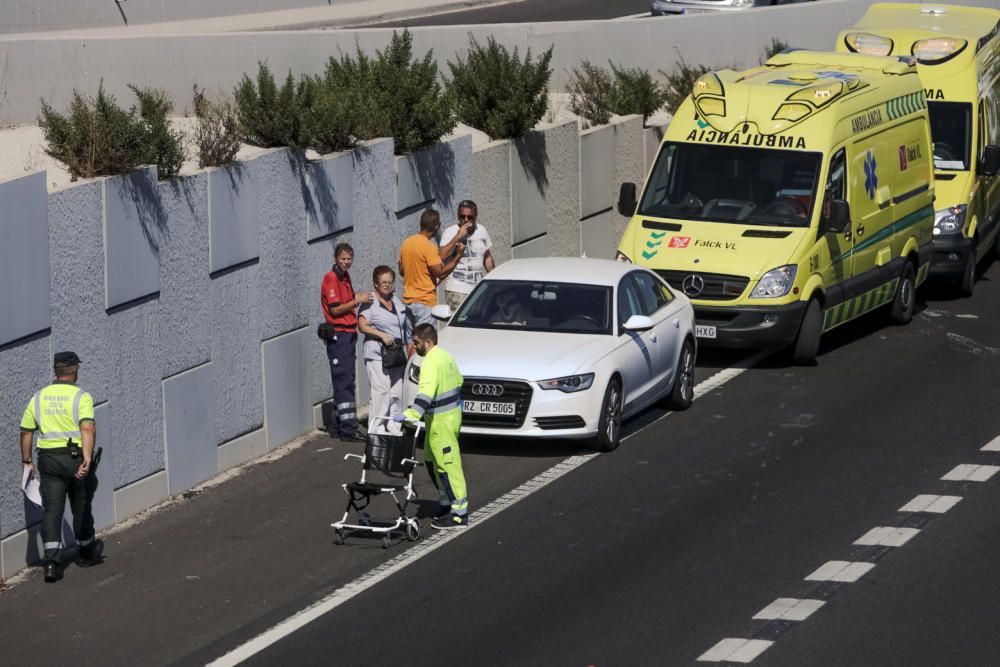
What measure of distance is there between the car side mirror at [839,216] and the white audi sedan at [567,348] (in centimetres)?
223

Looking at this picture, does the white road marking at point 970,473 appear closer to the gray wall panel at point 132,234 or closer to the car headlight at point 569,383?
the car headlight at point 569,383

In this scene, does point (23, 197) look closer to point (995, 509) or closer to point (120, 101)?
point (995, 509)

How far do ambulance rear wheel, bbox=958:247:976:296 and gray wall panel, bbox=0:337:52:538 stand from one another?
543 inches

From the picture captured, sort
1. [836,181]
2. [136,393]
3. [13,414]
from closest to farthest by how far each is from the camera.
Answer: [13,414] < [136,393] < [836,181]

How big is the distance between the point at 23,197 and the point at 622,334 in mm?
5932

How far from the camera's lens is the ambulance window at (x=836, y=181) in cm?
2003

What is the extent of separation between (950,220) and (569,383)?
9.47 meters

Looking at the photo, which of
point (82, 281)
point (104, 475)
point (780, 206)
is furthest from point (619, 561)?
point (780, 206)

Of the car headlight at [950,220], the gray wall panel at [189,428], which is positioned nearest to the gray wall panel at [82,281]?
the gray wall panel at [189,428]

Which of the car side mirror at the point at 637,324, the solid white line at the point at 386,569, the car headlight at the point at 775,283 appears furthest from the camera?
the car headlight at the point at 775,283

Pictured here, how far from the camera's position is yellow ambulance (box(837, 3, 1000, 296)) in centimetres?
2370

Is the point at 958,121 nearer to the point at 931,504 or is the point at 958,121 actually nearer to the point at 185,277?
the point at 931,504

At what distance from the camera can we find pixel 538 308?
57.0ft

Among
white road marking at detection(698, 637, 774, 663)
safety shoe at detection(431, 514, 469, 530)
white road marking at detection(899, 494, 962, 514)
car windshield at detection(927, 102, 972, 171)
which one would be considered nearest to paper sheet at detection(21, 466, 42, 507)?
safety shoe at detection(431, 514, 469, 530)
